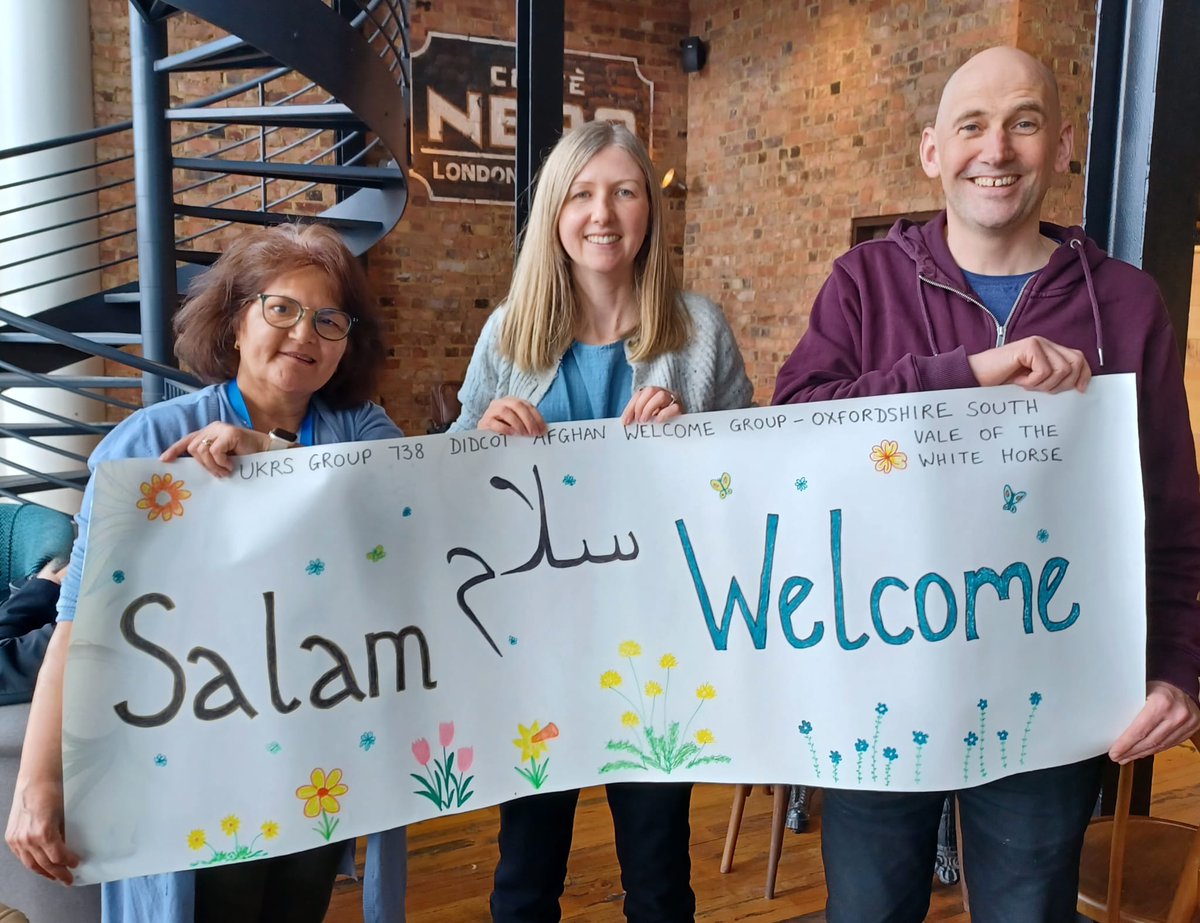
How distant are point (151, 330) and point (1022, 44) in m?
4.36

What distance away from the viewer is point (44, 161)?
4.57 meters

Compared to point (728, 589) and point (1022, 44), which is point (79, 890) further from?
point (1022, 44)

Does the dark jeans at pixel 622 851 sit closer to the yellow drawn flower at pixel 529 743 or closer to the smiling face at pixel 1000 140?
the yellow drawn flower at pixel 529 743

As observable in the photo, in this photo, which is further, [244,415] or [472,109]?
[472,109]

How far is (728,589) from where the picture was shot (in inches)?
49.2

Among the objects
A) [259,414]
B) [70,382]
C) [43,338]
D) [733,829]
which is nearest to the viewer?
[259,414]

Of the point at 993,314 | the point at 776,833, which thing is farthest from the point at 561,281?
the point at 776,833

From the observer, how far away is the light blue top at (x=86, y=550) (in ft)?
Result: 3.86

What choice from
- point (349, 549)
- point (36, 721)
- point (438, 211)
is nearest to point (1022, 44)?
point (438, 211)

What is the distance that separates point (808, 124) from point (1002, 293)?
209 inches

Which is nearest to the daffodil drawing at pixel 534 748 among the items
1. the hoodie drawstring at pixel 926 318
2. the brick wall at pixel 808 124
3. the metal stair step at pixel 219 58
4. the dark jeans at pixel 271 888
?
the dark jeans at pixel 271 888

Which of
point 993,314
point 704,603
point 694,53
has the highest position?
point 694,53

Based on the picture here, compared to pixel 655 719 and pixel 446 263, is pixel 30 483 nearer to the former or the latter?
pixel 655 719

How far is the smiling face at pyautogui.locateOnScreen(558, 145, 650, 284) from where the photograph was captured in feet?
4.57
